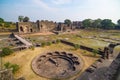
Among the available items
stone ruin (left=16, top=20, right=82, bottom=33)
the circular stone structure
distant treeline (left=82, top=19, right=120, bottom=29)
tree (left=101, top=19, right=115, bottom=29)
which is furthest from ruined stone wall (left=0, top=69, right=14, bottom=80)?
tree (left=101, top=19, right=115, bottom=29)

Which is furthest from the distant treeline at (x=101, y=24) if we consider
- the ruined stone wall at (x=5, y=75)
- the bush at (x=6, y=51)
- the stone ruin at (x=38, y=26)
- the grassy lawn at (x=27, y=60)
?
the ruined stone wall at (x=5, y=75)

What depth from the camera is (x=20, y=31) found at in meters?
36.8

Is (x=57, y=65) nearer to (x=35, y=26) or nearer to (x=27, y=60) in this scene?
(x=27, y=60)

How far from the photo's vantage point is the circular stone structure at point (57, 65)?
41.9ft

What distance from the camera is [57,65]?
49.9ft

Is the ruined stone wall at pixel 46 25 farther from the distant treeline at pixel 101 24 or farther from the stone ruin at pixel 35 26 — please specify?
the distant treeline at pixel 101 24

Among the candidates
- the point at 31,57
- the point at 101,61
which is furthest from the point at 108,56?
the point at 31,57

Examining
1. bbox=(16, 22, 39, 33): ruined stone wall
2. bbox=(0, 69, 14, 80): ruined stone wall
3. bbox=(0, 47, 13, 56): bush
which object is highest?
bbox=(16, 22, 39, 33): ruined stone wall

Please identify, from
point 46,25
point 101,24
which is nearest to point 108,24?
point 101,24

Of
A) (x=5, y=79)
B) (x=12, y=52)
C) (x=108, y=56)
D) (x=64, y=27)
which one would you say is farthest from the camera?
(x=64, y=27)

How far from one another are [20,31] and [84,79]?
3120cm

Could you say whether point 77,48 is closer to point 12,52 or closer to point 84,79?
point 84,79

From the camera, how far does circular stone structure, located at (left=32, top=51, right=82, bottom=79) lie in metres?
12.8

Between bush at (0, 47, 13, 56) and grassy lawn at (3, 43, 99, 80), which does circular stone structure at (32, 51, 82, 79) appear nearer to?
grassy lawn at (3, 43, 99, 80)
